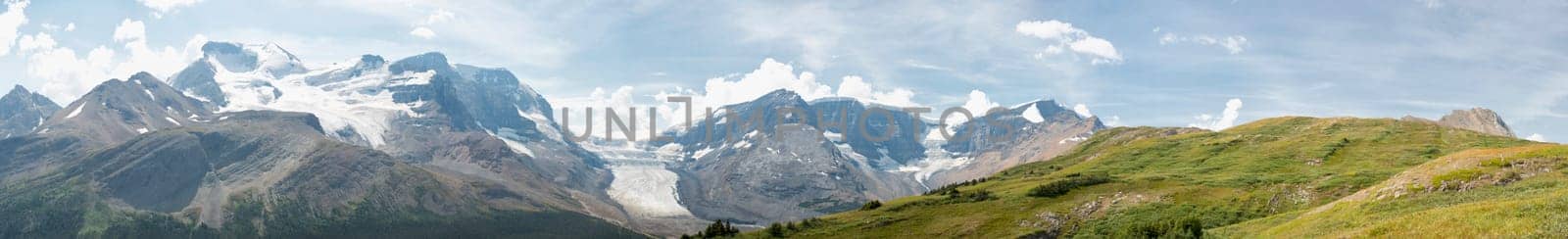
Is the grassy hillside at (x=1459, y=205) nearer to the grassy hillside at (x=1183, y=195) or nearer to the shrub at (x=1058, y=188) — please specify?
the grassy hillside at (x=1183, y=195)

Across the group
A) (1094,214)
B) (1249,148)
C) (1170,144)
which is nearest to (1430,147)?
(1249,148)

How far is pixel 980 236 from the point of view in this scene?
274 ft

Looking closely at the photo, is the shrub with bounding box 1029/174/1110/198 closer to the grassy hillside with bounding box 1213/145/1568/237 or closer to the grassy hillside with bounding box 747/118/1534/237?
the grassy hillside with bounding box 747/118/1534/237

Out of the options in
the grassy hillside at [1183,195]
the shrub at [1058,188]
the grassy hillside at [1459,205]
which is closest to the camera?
the grassy hillside at [1459,205]

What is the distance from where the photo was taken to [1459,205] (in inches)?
2034

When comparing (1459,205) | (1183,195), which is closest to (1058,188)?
(1183,195)

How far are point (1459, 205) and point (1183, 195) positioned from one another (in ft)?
118

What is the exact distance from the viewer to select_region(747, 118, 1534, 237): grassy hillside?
7800cm

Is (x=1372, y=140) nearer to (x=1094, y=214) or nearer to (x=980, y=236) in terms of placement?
(x=1094, y=214)

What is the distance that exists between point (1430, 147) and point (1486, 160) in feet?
196

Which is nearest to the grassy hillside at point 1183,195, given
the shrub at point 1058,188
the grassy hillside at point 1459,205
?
the shrub at point 1058,188

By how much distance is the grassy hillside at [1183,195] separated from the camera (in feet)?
256

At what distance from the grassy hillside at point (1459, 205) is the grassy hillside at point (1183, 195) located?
6.33 meters

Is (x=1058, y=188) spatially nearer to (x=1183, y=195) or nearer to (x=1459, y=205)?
(x=1183, y=195)
